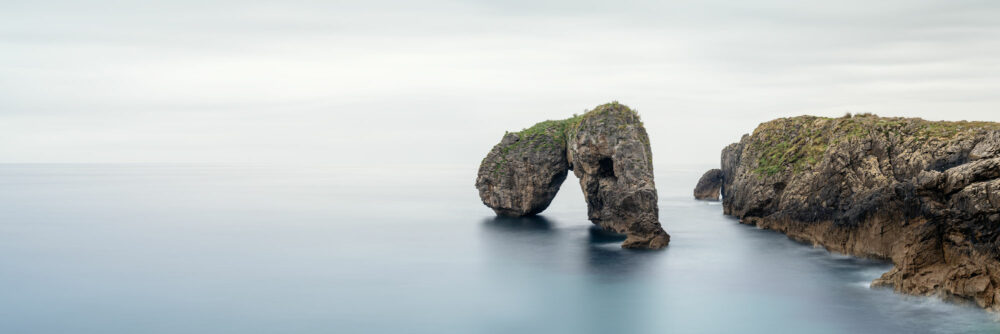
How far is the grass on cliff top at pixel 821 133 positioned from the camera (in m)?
35.6

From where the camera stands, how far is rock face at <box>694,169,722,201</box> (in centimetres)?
8044

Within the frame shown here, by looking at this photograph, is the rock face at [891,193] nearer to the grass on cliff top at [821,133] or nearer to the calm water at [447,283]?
the grass on cliff top at [821,133]

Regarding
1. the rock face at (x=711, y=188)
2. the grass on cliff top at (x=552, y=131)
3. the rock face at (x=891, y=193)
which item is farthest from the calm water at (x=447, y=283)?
the rock face at (x=711, y=188)

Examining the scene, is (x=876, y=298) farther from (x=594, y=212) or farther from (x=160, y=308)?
(x=160, y=308)

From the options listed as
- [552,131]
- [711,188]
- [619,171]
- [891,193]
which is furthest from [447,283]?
[711,188]

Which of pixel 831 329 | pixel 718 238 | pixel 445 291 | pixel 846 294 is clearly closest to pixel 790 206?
pixel 718 238

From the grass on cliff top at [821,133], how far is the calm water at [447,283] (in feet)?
18.5

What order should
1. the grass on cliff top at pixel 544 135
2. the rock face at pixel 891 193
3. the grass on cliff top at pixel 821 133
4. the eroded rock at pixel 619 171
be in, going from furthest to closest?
1. the grass on cliff top at pixel 544 135
2. the eroded rock at pixel 619 171
3. the grass on cliff top at pixel 821 133
4. the rock face at pixel 891 193

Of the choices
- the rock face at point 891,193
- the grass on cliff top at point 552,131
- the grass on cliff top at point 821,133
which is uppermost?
the grass on cliff top at point 552,131

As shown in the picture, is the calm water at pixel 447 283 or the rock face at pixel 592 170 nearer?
the calm water at pixel 447 283

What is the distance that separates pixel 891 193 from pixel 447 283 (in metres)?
22.4

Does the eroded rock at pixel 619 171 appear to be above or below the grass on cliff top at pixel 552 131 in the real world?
below

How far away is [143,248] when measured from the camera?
48750mm

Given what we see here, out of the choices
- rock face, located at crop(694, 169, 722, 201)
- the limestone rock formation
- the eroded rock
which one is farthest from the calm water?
rock face, located at crop(694, 169, 722, 201)
